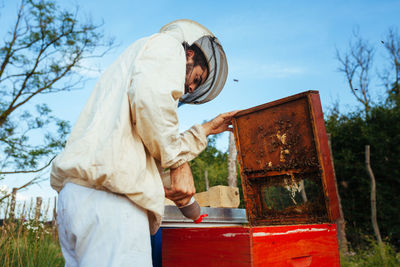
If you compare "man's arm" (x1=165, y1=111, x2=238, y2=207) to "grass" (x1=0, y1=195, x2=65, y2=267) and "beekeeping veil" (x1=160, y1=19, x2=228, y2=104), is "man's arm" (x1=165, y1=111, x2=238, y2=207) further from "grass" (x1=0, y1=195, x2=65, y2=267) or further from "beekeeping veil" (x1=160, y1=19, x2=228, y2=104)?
"grass" (x1=0, y1=195, x2=65, y2=267)

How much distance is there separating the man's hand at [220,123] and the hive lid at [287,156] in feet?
0.24

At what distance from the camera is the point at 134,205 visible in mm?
1292

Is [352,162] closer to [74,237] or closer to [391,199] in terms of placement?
[391,199]

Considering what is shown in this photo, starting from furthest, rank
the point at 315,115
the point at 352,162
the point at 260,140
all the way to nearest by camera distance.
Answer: the point at 352,162 → the point at 260,140 → the point at 315,115

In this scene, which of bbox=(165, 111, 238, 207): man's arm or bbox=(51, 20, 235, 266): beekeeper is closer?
bbox=(51, 20, 235, 266): beekeeper

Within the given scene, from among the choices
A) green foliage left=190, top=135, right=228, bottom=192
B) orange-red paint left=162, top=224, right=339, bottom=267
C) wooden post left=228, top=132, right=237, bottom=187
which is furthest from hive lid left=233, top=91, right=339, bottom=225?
green foliage left=190, top=135, right=228, bottom=192

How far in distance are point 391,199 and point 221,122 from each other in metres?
8.62

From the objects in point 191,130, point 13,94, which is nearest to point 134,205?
point 191,130

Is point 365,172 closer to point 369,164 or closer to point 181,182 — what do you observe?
point 369,164

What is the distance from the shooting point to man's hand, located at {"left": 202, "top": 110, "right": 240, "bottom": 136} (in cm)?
204

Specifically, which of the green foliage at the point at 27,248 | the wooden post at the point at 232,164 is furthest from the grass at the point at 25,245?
the wooden post at the point at 232,164

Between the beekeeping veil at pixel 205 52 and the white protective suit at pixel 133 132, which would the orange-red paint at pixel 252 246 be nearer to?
the white protective suit at pixel 133 132

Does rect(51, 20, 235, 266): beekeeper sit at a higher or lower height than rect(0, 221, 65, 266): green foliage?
higher

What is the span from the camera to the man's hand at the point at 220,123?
204 cm
